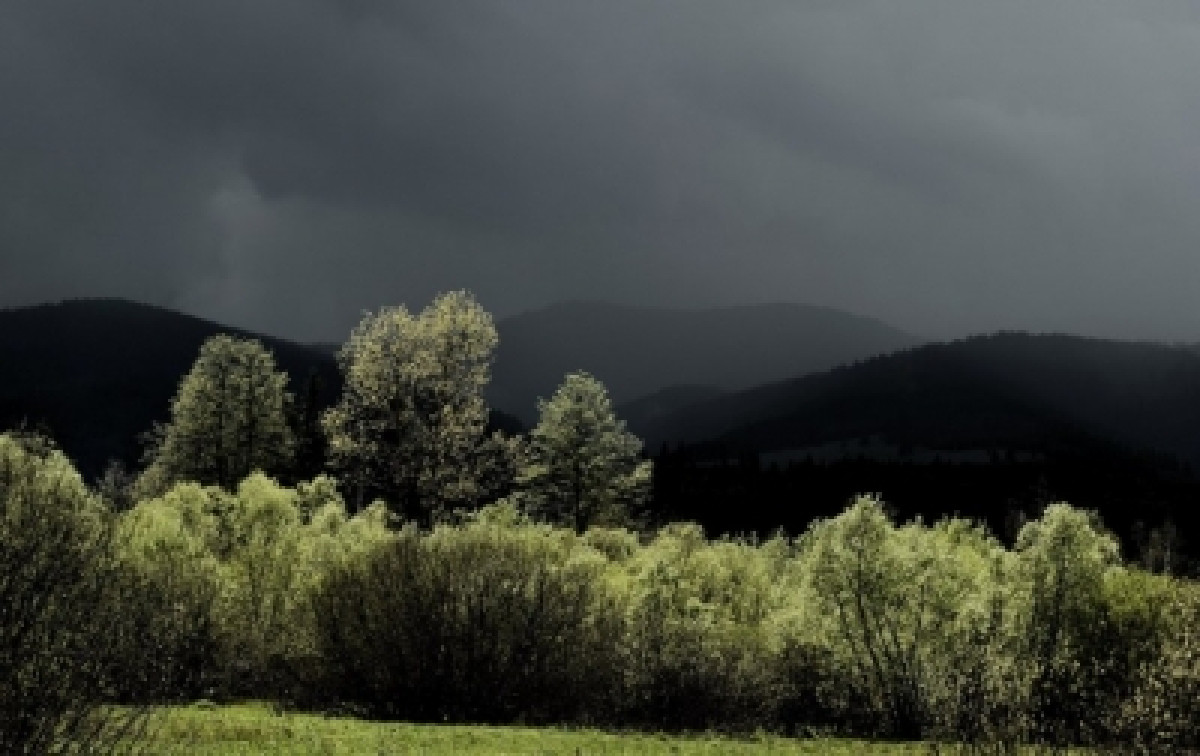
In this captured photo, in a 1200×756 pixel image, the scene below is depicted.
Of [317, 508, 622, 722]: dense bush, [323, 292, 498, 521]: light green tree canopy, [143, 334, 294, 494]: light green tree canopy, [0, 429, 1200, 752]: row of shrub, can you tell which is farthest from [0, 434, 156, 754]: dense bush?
[143, 334, 294, 494]: light green tree canopy

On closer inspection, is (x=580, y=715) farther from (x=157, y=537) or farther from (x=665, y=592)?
(x=157, y=537)

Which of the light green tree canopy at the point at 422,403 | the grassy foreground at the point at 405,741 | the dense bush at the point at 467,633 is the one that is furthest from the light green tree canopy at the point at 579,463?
the grassy foreground at the point at 405,741

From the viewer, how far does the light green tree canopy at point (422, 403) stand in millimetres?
51219

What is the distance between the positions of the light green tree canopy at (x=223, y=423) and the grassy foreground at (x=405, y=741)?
41436mm

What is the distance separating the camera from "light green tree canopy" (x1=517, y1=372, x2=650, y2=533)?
71125 millimetres

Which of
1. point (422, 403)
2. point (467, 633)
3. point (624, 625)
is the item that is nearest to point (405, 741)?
point (467, 633)

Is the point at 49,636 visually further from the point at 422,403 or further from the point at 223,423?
the point at 223,423

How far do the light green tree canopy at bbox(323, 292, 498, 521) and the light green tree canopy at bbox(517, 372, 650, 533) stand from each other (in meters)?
18.6

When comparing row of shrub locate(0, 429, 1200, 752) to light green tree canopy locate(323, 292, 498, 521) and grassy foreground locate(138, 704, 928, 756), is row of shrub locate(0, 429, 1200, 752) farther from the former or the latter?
light green tree canopy locate(323, 292, 498, 521)

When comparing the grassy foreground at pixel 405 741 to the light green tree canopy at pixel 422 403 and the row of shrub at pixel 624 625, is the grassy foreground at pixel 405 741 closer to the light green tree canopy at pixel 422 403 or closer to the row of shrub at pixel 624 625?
the row of shrub at pixel 624 625

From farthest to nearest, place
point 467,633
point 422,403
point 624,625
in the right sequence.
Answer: point 422,403 → point 624,625 → point 467,633

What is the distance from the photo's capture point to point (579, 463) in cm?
7106

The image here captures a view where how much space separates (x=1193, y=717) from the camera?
61.1 ft

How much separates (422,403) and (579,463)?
21.4m
